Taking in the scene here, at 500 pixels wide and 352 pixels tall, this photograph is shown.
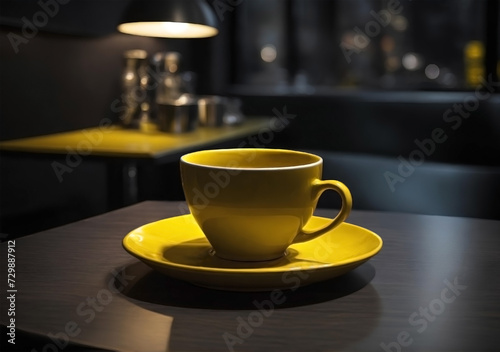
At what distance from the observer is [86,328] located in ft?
1.73

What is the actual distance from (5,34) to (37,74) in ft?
0.76

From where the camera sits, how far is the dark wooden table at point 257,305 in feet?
1.66

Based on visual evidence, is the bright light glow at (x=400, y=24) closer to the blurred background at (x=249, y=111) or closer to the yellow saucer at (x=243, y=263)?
the blurred background at (x=249, y=111)

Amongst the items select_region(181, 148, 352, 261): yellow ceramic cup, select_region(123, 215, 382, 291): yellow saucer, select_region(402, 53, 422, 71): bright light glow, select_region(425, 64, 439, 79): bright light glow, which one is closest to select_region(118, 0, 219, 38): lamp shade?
select_region(123, 215, 382, 291): yellow saucer

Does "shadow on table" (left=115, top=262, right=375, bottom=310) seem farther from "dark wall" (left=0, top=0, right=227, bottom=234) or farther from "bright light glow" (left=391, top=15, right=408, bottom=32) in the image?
"bright light glow" (left=391, top=15, right=408, bottom=32)

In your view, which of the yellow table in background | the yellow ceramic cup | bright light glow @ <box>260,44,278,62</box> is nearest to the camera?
the yellow ceramic cup

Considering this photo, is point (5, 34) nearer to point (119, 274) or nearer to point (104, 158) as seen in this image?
point (104, 158)

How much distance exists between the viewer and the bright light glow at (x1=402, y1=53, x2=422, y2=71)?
770 centimetres

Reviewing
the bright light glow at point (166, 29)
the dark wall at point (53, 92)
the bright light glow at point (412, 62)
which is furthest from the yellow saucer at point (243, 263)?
the bright light glow at point (412, 62)

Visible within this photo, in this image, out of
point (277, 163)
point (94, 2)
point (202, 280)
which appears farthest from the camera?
point (94, 2)

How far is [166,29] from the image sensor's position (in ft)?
7.02

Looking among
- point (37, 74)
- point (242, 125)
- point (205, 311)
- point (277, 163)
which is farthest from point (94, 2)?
point (205, 311)

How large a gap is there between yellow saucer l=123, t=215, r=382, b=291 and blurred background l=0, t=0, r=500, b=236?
1.38 meters

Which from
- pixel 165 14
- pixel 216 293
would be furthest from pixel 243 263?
pixel 165 14
